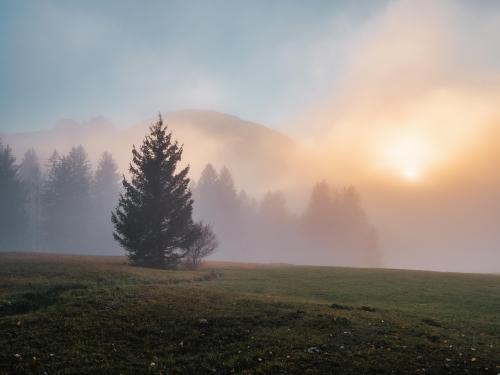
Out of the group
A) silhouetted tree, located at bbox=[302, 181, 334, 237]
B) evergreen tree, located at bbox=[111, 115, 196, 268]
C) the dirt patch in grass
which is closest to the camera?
the dirt patch in grass

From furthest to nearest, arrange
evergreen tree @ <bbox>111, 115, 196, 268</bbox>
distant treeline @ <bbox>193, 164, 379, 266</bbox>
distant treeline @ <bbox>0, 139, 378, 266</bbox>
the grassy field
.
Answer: distant treeline @ <bbox>193, 164, 379, 266</bbox> < distant treeline @ <bbox>0, 139, 378, 266</bbox> < evergreen tree @ <bbox>111, 115, 196, 268</bbox> < the grassy field

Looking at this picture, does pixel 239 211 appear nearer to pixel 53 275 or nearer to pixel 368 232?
pixel 368 232

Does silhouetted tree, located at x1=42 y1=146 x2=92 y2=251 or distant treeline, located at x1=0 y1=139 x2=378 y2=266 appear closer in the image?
silhouetted tree, located at x1=42 y1=146 x2=92 y2=251

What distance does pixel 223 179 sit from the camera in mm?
112562

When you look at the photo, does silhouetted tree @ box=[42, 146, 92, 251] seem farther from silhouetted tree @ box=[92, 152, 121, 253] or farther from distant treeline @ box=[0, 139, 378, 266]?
silhouetted tree @ box=[92, 152, 121, 253]

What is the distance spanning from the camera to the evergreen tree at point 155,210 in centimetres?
Result: 4034

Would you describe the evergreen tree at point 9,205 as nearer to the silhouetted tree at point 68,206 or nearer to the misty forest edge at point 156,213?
the misty forest edge at point 156,213

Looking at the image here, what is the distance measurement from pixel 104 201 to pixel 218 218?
33155 mm

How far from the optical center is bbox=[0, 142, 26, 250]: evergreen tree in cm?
7812

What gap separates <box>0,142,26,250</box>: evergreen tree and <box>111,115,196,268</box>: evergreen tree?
5201 cm

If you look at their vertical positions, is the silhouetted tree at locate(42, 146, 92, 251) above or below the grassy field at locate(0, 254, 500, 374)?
above

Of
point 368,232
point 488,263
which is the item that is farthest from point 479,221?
point 368,232

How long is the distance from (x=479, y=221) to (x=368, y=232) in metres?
104

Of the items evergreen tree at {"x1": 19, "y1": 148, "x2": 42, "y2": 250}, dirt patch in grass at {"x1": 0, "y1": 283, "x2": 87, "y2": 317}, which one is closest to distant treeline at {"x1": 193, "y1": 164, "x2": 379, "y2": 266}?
evergreen tree at {"x1": 19, "y1": 148, "x2": 42, "y2": 250}
